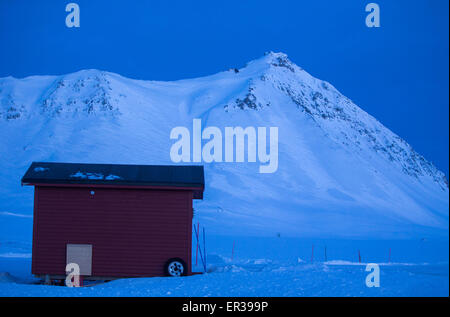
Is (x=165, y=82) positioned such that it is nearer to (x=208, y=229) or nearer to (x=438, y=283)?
(x=208, y=229)

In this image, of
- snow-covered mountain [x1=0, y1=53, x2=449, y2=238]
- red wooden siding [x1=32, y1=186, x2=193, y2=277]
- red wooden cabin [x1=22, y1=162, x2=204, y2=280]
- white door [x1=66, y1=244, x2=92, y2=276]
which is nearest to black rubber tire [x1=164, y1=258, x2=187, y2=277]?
red wooden cabin [x1=22, y1=162, x2=204, y2=280]

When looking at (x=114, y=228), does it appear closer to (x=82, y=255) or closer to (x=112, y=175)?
(x=82, y=255)

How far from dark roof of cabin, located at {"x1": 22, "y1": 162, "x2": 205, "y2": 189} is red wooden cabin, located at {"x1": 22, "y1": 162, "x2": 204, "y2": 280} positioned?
3 centimetres

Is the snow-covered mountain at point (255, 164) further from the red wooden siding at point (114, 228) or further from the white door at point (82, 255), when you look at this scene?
the white door at point (82, 255)

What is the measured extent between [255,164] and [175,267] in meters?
67.8

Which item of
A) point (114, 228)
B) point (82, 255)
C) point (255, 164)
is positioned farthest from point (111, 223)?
point (255, 164)

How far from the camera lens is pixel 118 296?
1143cm

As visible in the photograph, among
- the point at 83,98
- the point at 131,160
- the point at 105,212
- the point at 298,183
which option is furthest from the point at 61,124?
the point at 105,212

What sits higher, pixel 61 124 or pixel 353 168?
pixel 61 124

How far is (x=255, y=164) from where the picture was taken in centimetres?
8306

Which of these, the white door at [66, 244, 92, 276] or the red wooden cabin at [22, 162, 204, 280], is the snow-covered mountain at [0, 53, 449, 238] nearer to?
the red wooden cabin at [22, 162, 204, 280]

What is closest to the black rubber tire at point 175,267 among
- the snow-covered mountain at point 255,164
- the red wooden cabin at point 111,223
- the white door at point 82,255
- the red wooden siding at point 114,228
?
the red wooden cabin at point 111,223
